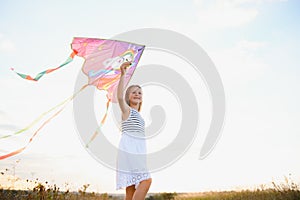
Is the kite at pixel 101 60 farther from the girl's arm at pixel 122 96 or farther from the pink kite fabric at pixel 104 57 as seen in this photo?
the girl's arm at pixel 122 96

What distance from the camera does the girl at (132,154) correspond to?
3.90m

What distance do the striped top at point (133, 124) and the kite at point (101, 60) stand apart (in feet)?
3.61

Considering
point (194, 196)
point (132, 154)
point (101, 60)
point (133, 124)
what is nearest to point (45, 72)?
point (101, 60)

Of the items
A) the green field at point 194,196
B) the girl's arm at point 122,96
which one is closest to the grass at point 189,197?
the green field at point 194,196

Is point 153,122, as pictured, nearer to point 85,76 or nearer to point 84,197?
point 85,76

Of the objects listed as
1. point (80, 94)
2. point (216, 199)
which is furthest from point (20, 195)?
point (216, 199)

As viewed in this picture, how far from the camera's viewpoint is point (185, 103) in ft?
20.1

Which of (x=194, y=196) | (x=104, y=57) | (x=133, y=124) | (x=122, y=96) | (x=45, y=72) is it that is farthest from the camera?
(x=194, y=196)

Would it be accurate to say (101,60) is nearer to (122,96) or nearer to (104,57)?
(104,57)

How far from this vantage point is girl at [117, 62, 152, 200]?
390 cm

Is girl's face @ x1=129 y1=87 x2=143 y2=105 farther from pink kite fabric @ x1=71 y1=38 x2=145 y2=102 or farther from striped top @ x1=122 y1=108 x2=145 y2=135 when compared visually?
pink kite fabric @ x1=71 y1=38 x2=145 y2=102

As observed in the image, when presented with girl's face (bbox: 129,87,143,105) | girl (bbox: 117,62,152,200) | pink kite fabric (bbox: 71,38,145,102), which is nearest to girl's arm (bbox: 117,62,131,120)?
girl (bbox: 117,62,152,200)

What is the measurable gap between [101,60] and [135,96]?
3.03 ft

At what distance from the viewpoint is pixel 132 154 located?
4.05m
